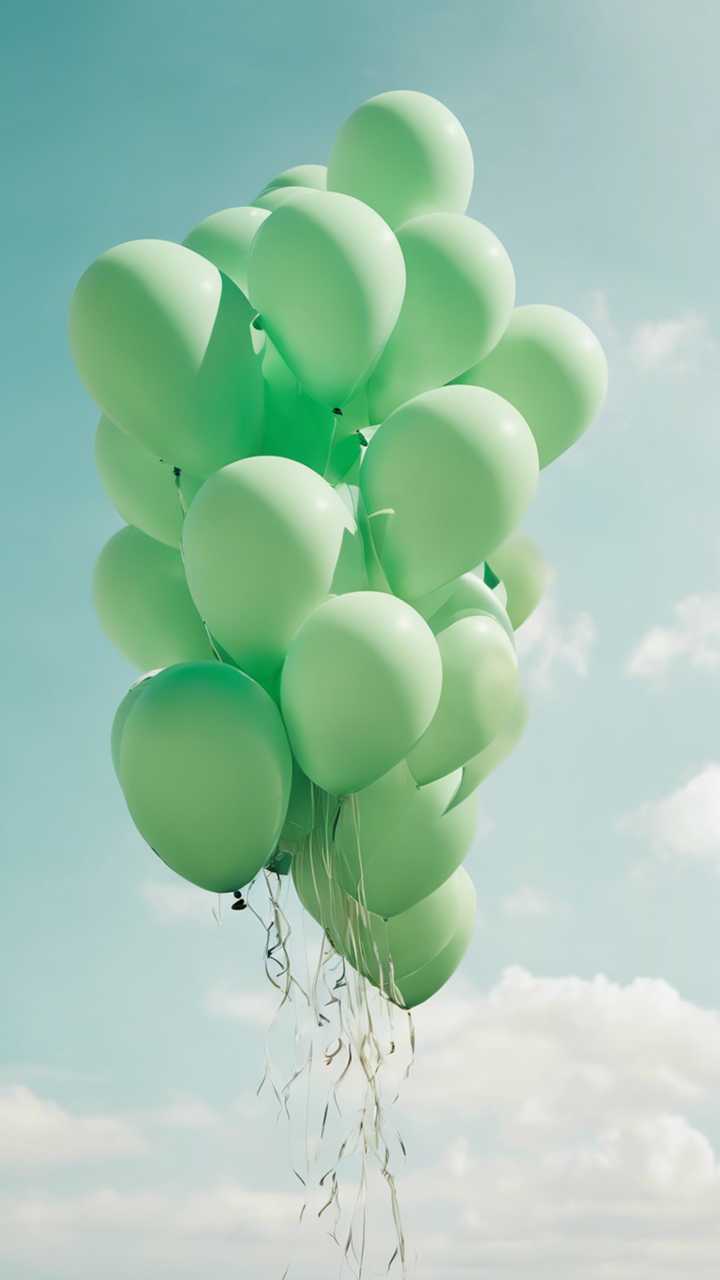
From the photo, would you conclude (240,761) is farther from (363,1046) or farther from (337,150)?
(337,150)

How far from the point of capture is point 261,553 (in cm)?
260

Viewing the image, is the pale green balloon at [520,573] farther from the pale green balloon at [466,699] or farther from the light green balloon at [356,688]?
the light green balloon at [356,688]

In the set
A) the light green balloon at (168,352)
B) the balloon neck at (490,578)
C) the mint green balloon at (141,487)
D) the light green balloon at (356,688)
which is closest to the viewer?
the light green balloon at (356,688)

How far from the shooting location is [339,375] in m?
2.85

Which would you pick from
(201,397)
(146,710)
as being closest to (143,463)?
(201,397)

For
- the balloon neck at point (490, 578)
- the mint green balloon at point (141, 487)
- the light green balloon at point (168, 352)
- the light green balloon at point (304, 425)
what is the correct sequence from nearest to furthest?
the light green balloon at point (168, 352) < the light green balloon at point (304, 425) < the mint green balloon at point (141, 487) < the balloon neck at point (490, 578)

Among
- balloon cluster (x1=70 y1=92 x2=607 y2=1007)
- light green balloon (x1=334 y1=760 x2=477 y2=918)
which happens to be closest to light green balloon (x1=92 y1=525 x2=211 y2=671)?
balloon cluster (x1=70 y1=92 x2=607 y2=1007)

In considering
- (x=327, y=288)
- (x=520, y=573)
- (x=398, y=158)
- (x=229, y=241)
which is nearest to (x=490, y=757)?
(x=520, y=573)

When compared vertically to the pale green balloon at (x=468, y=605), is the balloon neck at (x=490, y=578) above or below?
above

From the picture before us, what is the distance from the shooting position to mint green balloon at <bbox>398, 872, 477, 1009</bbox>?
3.34 m

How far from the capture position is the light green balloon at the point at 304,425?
3018mm

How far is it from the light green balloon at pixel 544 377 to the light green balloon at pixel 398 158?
44 cm

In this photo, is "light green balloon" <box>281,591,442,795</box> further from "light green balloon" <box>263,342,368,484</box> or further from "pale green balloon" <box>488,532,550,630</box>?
"pale green balloon" <box>488,532,550,630</box>

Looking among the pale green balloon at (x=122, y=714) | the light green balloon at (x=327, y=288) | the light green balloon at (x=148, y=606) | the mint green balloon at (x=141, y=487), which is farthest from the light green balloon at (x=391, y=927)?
the light green balloon at (x=327, y=288)
